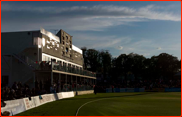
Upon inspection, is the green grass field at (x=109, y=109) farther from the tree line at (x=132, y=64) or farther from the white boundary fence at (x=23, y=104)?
the tree line at (x=132, y=64)

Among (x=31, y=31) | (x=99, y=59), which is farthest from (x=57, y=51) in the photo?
(x=99, y=59)

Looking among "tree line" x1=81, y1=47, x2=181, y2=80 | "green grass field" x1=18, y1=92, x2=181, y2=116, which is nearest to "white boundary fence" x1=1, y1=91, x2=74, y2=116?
"green grass field" x1=18, y1=92, x2=181, y2=116

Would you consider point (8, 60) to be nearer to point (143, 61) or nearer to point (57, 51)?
point (57, 51)

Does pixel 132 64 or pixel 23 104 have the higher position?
pixel 132 64

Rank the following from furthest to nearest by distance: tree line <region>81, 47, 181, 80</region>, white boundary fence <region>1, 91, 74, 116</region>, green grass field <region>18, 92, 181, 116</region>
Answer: tree line <region>81, 47, 181, 80</region>, green grass field <region>18, 92, 181, 116</region>, white boundary fence <region>1, 91, 74, 116</region>

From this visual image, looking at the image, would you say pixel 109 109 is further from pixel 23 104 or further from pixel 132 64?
pixel 132 64

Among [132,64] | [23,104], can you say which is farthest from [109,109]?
[132,64]

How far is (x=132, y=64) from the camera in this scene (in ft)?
309

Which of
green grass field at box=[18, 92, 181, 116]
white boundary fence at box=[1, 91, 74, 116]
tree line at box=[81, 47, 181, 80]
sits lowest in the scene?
green grass field at box=[18, 92, 181, 116]

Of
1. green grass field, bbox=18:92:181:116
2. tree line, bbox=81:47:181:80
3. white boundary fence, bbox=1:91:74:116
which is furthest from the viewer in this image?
tree line, bbox=81:47:181:80

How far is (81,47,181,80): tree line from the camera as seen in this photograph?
294 feet

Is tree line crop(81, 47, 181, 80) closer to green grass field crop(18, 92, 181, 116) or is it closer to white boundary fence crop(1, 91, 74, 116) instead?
white boundary fence crop(1, 91, 74, 116)

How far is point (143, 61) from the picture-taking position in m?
94.6

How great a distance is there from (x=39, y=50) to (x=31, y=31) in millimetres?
3277
